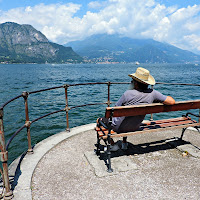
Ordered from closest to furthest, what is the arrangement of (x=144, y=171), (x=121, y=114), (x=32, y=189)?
(x=32, y=189) < (x=121, y=114) < (x=144, y=171)

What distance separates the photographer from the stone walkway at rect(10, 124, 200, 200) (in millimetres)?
3049

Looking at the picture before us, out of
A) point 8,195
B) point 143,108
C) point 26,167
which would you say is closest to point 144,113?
point 143,108

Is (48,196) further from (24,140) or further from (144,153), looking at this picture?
(24,140)

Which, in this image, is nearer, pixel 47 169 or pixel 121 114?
pixel 121 114

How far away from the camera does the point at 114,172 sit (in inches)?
139

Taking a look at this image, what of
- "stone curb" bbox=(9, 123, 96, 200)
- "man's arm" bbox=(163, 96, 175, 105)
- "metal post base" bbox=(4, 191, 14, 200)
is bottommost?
"stone curb" bbox=(9, 123, 96, 200)

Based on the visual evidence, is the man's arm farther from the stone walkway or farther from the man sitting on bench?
the stone walkway

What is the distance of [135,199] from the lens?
2.92 metres

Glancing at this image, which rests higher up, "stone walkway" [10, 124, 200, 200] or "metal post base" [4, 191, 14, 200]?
"metal post base" [4, 191, 14, 200]

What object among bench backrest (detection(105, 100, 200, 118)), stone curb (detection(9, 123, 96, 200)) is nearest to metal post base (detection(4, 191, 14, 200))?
stone curb (detection(9, 123, 96, 200))

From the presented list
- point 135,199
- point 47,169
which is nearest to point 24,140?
point 47,169

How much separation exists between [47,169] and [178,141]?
3157mm

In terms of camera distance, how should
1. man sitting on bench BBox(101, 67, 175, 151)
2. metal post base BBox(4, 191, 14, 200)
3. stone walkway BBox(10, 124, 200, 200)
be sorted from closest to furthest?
metal post base BBox(4, 191, 14, 200)
stone walkway BBox(10, 124, 200, 200)
man sitting on bench BBox(101, 67, 175, 151)

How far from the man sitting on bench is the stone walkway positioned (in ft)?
2.38
